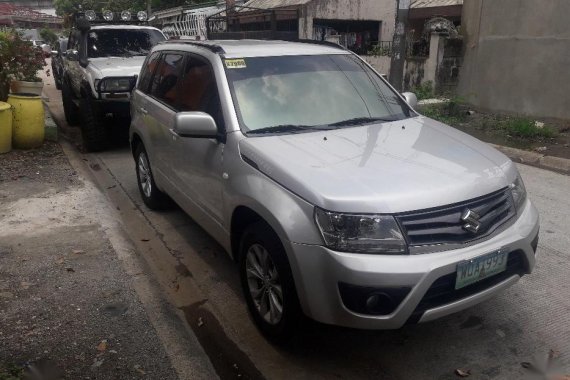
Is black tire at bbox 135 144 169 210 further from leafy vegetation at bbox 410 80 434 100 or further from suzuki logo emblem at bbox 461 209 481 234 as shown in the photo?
leafy vegetation at bbox 410 80 434 100

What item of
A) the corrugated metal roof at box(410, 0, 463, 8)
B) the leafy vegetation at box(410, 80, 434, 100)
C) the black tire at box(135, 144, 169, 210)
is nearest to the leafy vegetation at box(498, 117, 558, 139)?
the leafy vegetation at box(410, 80, 434, 100)

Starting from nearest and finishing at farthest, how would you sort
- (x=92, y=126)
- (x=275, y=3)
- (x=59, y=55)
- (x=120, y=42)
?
(x=92, y=126) < (x=120, y=42) < (x=59, y=55) < (x=275, y=3)

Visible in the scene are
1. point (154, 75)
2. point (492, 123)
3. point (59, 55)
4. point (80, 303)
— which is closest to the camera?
point (80, 303)

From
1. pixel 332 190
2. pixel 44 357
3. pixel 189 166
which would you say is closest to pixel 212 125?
pixel 189 166

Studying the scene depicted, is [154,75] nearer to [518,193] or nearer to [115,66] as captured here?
[115,66]

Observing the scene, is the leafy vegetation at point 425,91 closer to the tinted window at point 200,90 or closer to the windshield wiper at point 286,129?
the tinted window at point 200,90

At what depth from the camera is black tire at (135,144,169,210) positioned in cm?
523

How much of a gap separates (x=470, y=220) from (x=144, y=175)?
3836 millimetres

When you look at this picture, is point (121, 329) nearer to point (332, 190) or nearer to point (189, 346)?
point (189, 346)

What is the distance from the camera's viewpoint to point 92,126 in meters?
7.70

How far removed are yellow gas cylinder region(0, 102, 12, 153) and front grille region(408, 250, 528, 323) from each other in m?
6.57

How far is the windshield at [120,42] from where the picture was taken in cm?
866

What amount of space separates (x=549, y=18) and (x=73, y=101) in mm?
8542

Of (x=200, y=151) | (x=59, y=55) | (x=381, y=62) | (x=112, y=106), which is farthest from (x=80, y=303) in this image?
(x=381, y=62)
